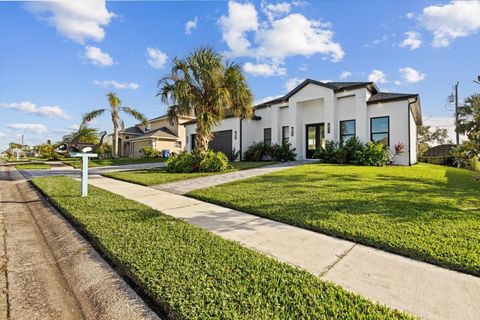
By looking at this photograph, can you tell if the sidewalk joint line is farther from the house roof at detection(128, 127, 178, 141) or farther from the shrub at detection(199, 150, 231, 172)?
the house roof at detection(128, 127, 178, 141)

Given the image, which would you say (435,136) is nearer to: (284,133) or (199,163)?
(284,133)

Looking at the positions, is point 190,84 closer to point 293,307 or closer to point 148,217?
point 148,217

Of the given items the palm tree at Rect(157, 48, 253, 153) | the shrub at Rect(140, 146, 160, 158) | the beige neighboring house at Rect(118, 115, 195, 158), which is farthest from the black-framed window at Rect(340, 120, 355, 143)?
the shrub at Rect(140, 146, 160, 158)

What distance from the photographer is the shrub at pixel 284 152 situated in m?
16.5

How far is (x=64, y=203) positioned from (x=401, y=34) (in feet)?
54.4

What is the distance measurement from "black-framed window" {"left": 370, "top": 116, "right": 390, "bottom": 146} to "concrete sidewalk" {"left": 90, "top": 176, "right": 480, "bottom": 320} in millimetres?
12463

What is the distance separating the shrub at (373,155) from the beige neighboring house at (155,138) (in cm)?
1778

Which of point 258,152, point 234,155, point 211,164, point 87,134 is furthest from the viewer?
point 87,134

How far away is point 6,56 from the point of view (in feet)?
36.9

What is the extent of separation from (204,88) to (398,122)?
417 inches

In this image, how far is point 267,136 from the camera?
18719mm

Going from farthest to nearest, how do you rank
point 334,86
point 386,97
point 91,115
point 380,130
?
point 91,115 < point 334,86 < point 380,130 < point 386,97

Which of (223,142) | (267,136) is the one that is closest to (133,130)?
(223,142)

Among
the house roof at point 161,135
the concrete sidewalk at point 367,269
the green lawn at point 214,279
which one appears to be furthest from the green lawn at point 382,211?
the house roof at point 161,135
